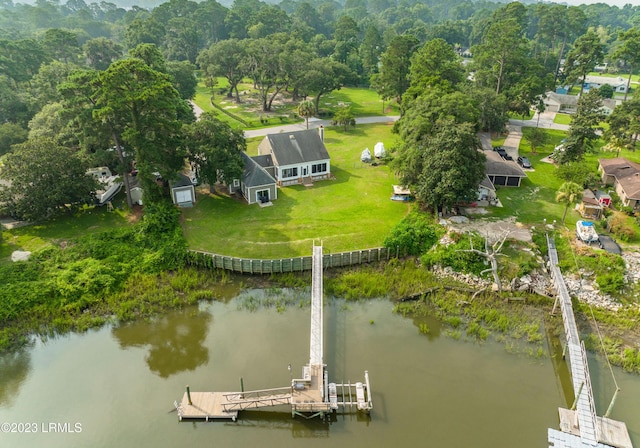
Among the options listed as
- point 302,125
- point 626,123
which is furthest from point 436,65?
point 626,123

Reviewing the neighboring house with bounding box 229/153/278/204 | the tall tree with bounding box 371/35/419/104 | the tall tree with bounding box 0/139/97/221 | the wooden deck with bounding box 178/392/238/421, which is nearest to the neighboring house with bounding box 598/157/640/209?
the neighboring house with bounding box 229/153/278/204

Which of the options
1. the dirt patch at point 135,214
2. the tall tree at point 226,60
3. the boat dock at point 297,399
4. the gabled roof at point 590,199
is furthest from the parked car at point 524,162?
the tall tree at point 226,60

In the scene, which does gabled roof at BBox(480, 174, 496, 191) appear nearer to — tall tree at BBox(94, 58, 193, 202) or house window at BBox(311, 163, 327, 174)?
house window at BBox(311, 163, 327, 174)

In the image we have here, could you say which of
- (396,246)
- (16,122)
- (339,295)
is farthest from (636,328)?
(16,122)

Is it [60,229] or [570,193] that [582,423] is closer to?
[570,193]

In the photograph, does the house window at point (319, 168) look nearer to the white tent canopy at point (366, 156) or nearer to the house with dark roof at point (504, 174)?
the white tent canopy at point (366, 156)
